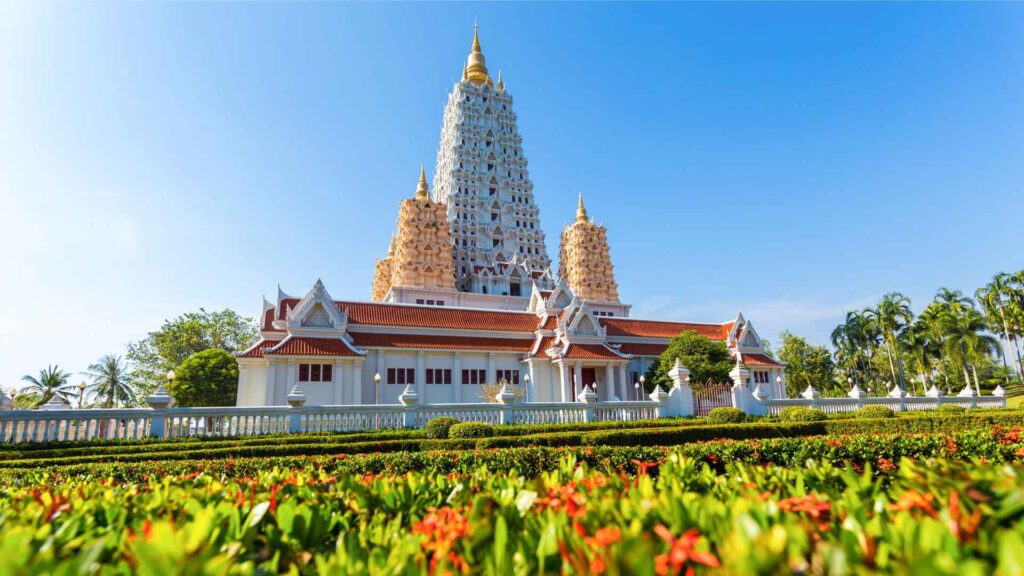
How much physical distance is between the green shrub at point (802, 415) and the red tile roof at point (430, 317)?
17.6 meters

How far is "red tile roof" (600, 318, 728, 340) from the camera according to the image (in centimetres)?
3806

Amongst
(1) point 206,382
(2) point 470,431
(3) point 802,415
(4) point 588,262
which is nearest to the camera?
(2) point 470,431

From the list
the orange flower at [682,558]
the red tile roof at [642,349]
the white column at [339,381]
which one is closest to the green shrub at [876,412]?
the red tile roof at [642,349]

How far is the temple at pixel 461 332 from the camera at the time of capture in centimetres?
2864

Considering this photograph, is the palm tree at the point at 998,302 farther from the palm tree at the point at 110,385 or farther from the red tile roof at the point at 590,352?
the palm tree at the point at 110,385

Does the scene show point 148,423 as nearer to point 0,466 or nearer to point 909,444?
point 0,466

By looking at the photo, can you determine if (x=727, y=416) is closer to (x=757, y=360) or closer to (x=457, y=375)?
(x=457, y=375)

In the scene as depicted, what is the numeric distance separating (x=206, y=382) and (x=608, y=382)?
106ft

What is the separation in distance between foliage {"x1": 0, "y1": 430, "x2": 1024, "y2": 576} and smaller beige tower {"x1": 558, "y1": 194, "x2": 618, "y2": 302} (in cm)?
5710

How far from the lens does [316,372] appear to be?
90.9 ft

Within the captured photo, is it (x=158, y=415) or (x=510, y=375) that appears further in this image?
(x=510, y=375)

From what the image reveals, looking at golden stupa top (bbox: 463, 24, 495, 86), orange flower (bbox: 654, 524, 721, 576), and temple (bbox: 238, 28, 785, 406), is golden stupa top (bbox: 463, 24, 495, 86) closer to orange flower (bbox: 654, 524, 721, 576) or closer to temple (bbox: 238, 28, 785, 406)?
temple (bbox: 238, 28, 785, 406)

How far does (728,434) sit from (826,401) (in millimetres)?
13551

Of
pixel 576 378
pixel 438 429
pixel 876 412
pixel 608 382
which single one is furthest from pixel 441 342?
pixel 876 412
